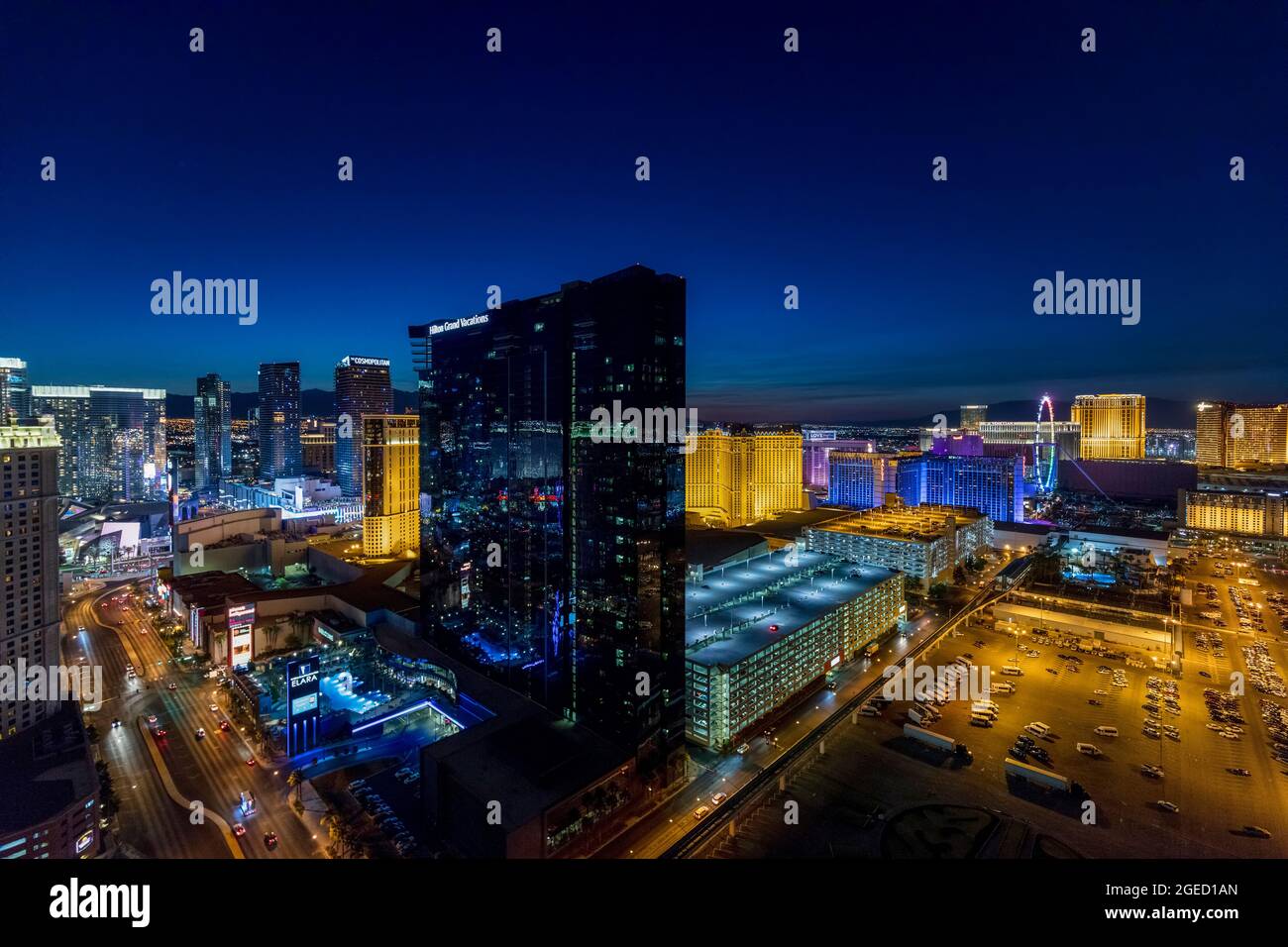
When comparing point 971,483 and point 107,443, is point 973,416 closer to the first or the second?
point 971,483

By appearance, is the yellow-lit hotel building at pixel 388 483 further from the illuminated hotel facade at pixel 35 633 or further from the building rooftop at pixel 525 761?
the building rooftop at pixel 525 761

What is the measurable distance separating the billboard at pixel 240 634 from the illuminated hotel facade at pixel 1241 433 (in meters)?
75.5

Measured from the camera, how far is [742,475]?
48.3m

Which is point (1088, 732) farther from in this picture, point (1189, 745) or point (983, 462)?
point (983, 462)

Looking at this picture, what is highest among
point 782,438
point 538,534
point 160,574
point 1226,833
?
point 782,438

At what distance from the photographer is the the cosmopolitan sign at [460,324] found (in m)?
20.9

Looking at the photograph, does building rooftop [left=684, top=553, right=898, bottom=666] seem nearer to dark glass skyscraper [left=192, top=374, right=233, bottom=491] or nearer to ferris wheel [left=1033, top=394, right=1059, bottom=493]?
ferris wheel [left=1033, top=394, right=1059, bottom=493]

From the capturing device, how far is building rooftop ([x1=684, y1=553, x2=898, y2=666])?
63.5 feet

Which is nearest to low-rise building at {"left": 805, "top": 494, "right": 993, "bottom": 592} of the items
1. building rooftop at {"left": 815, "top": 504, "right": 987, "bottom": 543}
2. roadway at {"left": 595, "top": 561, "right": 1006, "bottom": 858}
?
building rooftop at {"left": 815, "top": 504, "right": 987, "bottom": 543}

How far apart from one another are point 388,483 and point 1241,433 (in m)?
75.8

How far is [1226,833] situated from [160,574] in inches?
1859

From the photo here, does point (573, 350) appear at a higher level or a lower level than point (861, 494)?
higher

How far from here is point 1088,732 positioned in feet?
59.3
